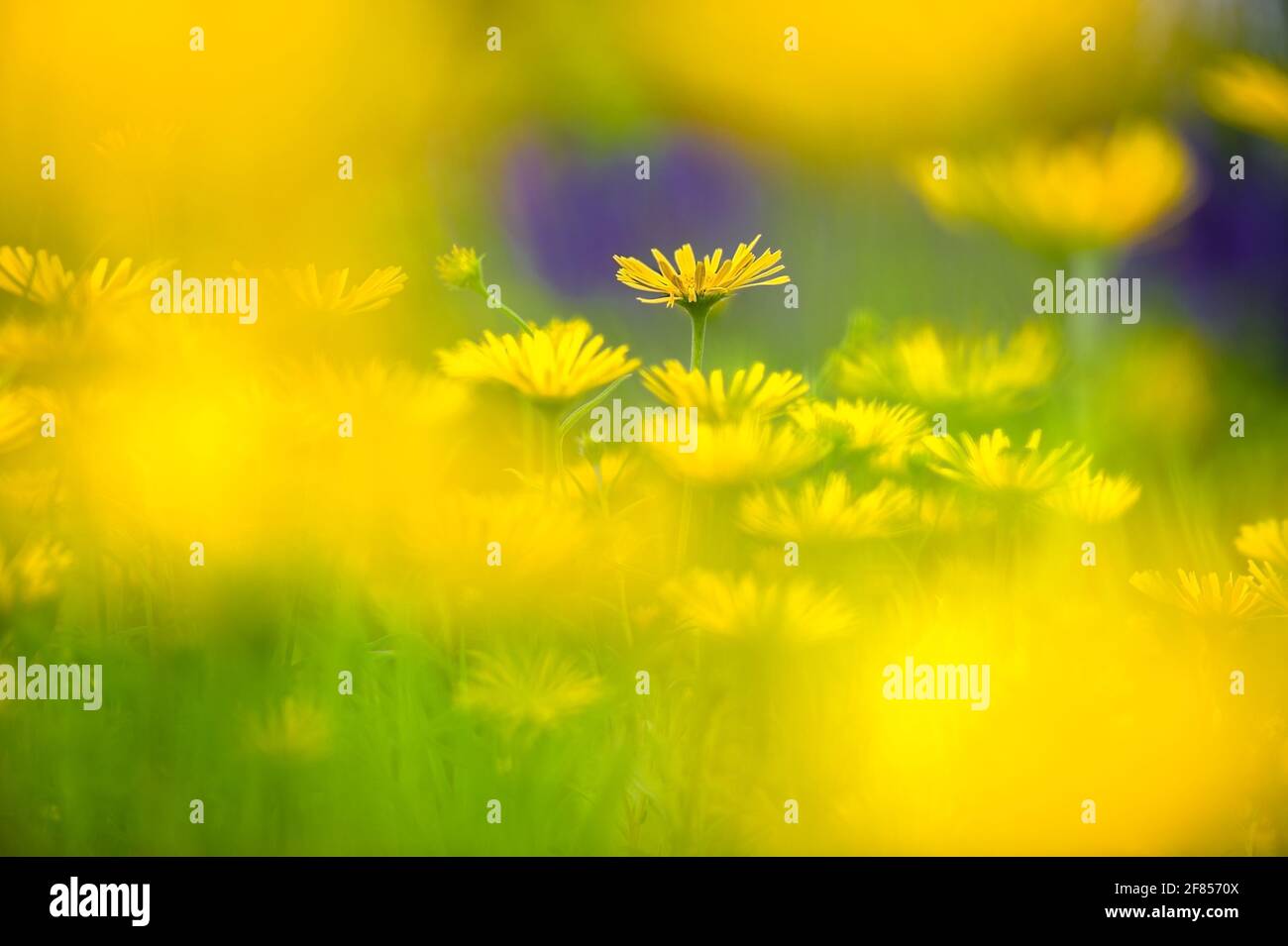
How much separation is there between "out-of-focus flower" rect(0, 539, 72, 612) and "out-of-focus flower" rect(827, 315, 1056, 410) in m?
0.72

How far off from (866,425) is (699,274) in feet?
0.65

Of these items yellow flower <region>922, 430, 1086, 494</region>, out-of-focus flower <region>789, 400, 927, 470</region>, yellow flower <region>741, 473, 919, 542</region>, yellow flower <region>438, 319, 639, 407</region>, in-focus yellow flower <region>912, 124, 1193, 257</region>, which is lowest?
yellow flower <region>741, 473, 919, 542</region>

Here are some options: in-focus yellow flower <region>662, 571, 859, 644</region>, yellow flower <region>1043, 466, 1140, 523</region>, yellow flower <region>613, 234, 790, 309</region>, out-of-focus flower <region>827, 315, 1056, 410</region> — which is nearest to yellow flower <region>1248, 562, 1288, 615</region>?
yellow flower <region>1043, 466, 1140, 523</region>

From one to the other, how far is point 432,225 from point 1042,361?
56 cm

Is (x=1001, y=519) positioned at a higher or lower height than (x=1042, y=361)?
lower

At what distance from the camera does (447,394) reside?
0.79m

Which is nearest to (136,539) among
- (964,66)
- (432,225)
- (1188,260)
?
(432,225)

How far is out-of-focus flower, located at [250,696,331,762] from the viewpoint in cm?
80

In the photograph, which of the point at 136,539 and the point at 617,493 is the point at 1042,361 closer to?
the point at 617,493

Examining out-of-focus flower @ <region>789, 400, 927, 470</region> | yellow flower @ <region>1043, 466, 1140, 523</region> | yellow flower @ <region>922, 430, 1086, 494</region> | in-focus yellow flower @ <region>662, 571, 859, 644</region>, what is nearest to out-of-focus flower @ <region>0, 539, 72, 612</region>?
in-focus yellow flower @ <region>662, 571, 859, 644</region>

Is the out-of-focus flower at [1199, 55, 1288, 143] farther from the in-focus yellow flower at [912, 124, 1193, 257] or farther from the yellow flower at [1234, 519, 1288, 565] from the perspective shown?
the yellow flower at [1234, 519, 1288, 565]

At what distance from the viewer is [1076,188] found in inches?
31.4

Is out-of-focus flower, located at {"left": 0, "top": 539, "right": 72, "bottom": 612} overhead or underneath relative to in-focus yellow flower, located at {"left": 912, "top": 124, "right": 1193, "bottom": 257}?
underneath

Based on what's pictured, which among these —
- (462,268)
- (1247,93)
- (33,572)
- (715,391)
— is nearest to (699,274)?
(715,391)
